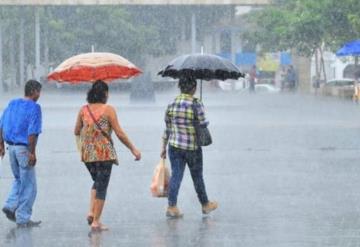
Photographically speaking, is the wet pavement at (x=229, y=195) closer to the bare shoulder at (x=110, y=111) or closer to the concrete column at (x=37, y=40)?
the bare shoulder at (x=110, y=111)

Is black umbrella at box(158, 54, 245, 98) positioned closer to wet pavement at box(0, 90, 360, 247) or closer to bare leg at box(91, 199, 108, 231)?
wet pavement at box(0, 90, 360, 247)

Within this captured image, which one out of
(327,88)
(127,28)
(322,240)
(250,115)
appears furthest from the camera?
(127,28)

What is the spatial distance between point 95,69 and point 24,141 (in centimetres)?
105

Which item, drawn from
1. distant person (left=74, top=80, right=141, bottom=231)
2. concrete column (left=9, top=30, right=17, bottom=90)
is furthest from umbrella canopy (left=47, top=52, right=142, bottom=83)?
concrete column (left=9, top=30, right=17, bottom=90)

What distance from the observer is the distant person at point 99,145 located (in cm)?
1029

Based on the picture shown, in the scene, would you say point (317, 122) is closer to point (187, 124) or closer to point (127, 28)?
point (187, 124)

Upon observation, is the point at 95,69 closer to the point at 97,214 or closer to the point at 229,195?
the point at 97,214

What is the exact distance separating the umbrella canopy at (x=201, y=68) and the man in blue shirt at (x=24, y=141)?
1659mm

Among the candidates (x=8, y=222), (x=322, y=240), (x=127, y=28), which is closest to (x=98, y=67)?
(x=8, y=222)

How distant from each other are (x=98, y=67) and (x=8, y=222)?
5.76ft

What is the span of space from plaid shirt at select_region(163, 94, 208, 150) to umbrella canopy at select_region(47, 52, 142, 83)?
23.2 inches

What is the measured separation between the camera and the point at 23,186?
10.7m

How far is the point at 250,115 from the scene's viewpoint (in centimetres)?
3203

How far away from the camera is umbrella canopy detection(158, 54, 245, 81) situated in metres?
11.6
